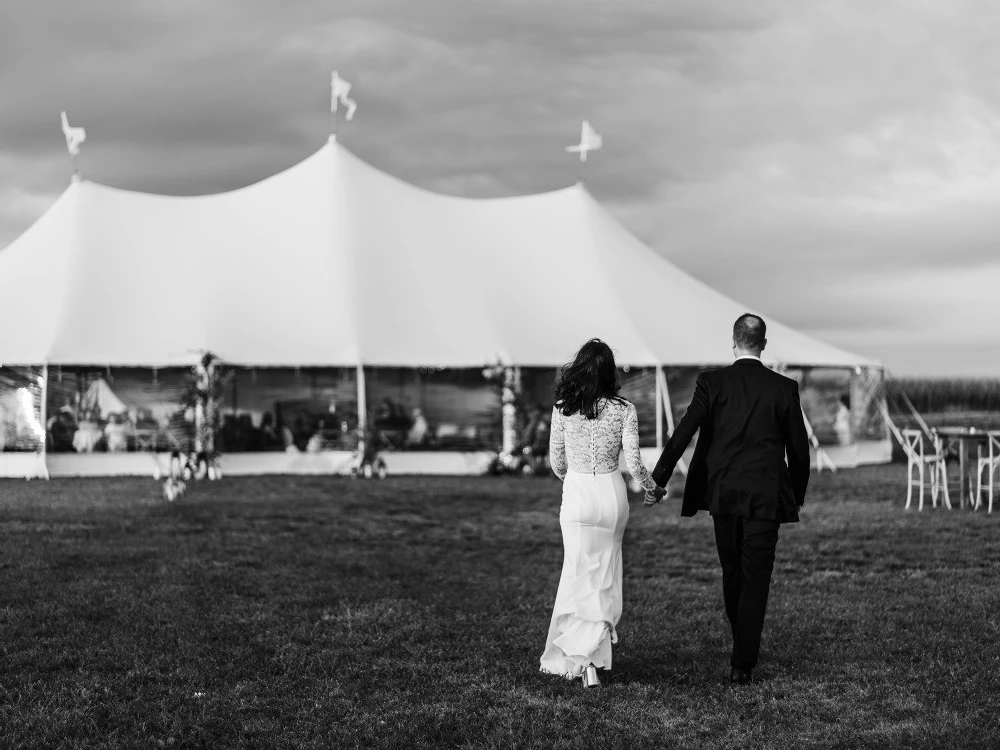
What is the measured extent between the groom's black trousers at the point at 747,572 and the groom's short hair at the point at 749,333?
72 centimetres

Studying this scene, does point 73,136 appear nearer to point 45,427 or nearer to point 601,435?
point 45,427

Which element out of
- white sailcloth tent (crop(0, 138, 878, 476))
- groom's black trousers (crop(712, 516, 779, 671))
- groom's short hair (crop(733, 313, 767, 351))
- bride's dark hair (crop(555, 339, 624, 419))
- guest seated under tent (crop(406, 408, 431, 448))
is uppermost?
white sailcloth tent (crop(0, 138, 878, 476))

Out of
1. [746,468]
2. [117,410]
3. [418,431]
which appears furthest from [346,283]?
[746,468]

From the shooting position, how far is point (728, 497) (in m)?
4.28

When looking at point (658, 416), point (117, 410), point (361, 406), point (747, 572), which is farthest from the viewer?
point (658, 416)

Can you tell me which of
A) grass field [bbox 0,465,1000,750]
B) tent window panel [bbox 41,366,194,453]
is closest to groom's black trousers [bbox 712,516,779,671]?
grass field [bbox 0,465,1000,750]

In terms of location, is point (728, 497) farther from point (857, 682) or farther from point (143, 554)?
point (143, 554)

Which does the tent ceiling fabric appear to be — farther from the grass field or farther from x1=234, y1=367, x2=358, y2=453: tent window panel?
the grass field

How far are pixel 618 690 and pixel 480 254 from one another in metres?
12.7

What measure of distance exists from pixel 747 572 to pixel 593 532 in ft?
2.11

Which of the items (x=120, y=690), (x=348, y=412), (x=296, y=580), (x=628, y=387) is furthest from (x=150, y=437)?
(x=120, y=690)

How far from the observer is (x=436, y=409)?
1467cm

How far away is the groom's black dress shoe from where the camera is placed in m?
4.35

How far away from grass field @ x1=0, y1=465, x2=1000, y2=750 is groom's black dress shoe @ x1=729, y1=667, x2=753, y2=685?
1.8 inches
